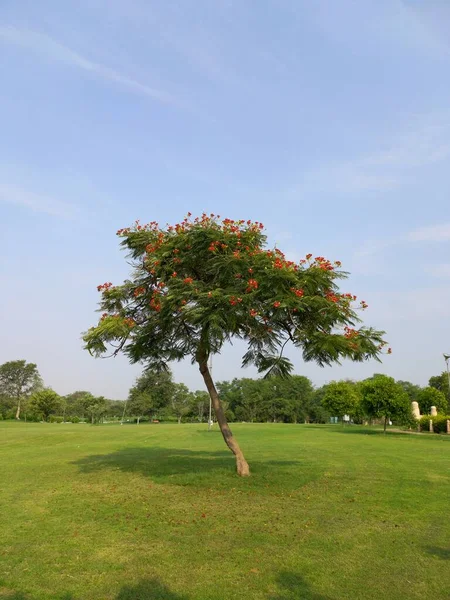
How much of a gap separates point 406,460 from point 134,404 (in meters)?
81.2

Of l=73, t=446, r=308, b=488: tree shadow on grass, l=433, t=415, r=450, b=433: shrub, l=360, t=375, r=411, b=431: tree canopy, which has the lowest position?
l=73, t=446, r=308, b=488: tree shadow on grass

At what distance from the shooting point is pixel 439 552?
8.12 metres

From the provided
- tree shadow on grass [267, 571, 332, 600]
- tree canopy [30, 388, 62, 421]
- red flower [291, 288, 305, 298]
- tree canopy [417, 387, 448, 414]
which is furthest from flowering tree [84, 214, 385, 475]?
tree canopy [30, 388, 62, 421]

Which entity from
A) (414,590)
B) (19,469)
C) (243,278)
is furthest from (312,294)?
(19,469)

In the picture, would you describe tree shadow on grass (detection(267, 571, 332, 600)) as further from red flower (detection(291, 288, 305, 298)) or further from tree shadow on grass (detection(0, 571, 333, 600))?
red flower (detection(291, 288, 305, 298))

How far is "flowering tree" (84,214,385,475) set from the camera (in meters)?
12.4

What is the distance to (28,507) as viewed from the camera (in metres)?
11.7

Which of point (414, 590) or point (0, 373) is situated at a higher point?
point (0, 373)

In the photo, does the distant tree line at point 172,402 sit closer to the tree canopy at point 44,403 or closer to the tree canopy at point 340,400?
the tree canopy at point 44,403

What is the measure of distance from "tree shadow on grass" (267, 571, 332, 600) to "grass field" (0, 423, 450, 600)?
0.02 metres

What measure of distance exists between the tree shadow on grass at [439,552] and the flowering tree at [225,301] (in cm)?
507

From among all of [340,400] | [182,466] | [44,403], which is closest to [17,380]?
[44,403]

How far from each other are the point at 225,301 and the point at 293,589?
7.12 m

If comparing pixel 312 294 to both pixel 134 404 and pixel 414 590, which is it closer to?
pixel 414 590
